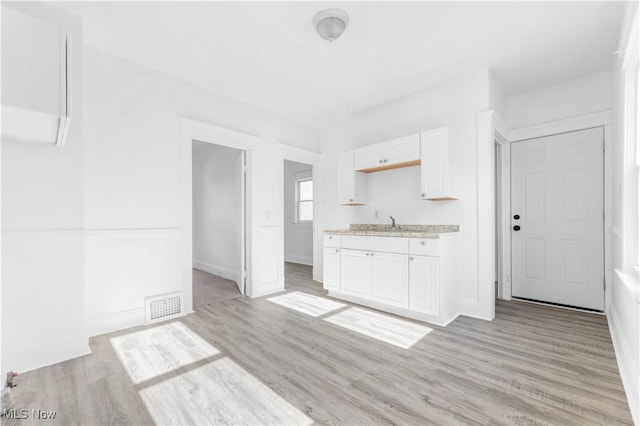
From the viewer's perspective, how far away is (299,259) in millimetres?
6949

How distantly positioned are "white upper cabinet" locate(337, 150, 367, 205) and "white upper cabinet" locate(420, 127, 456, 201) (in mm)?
969

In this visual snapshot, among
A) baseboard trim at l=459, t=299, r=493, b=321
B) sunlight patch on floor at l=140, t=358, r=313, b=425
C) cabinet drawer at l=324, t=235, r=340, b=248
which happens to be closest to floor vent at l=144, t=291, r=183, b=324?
sunlight patch on floor at l=140, t=358, r=313, b=425

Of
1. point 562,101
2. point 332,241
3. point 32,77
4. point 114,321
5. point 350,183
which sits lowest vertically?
A: point 114,321

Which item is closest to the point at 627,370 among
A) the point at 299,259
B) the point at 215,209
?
the point at 215,209

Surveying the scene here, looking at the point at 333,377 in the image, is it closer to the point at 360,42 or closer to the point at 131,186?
the point at 131,186

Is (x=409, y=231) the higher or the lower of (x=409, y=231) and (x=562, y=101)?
Result: the lower

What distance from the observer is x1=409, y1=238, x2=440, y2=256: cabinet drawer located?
2.86m

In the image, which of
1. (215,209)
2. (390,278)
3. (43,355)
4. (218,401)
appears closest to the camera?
(218,401)

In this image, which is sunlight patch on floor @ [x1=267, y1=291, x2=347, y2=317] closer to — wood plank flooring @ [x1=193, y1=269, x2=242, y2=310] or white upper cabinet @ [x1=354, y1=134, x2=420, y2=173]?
wood plank flooring @ [x1=193, y1=269, x2=242, y2=310]

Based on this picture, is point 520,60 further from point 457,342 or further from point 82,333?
point 82,333

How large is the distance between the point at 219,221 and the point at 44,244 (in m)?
3.24

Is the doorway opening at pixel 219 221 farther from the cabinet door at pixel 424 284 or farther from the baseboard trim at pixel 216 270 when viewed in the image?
the cabinet door at pixel 424 284

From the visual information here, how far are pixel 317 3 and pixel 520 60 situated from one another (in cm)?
216

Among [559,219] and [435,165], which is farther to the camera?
[559,219]
